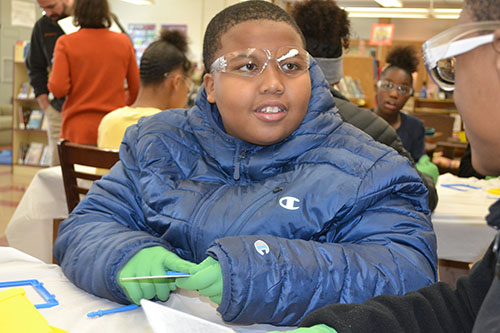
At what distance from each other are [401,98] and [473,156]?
9.57ft

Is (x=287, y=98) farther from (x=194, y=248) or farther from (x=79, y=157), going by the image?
(x=79, y=157)

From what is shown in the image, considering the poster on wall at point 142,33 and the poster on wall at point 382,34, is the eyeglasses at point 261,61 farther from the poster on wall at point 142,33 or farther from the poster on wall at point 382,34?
the poster on wall at point 142,33

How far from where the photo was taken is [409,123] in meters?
3.56

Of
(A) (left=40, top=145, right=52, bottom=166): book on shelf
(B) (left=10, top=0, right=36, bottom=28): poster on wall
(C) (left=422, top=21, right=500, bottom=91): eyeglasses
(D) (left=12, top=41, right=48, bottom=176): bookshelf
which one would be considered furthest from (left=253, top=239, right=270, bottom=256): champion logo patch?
(B) (left=10, top=0, right=36, bottom=28): poster on wall

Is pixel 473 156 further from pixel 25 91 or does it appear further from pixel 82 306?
pixel 25 91

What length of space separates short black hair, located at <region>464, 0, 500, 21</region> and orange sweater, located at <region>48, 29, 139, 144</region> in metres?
3.12

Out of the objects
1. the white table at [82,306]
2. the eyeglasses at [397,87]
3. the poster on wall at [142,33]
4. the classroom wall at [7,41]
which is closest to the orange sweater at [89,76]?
the eyeglasses at [397,87]

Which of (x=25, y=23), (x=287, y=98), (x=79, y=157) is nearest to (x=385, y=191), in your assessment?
(x=287, y=98)

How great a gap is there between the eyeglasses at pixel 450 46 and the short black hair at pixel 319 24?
1.58 meters

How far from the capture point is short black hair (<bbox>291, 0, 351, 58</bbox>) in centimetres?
237

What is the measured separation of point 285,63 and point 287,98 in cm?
9

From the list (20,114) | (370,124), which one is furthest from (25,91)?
(370,124)

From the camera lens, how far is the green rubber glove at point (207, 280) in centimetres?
90

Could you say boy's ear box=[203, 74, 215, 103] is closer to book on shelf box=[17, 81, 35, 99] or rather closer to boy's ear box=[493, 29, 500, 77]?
boy's ear box=[493, 29, 500, 77]
